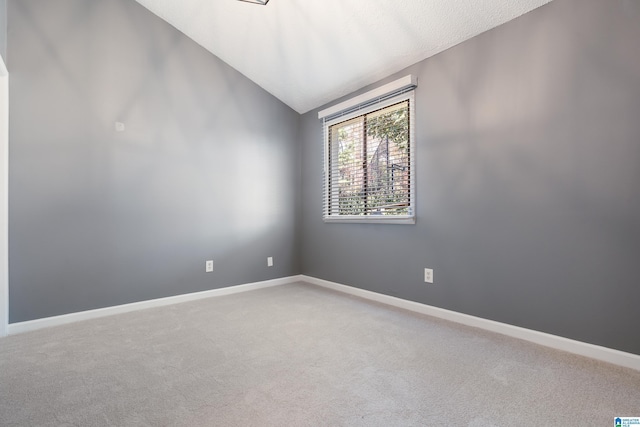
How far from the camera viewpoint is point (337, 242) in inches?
134

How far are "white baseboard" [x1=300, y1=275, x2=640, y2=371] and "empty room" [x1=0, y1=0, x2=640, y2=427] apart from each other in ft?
0.04

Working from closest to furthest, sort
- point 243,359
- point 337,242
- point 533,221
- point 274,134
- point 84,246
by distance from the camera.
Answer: point 243,359, point 533,221, point 84,246, point 337,242, point 274,134

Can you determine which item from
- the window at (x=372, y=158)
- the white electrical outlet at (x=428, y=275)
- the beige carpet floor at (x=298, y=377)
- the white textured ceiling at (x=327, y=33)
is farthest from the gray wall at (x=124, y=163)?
the white electrical outlet at (x=428, y=275)

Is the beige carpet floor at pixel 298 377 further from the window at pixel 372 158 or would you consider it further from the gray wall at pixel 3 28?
the gray wall at pixel 3 28

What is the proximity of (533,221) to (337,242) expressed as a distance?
192 centimetres

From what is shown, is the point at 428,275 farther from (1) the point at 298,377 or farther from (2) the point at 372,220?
(1) the point at 298,377

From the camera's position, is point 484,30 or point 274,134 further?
point 274,134

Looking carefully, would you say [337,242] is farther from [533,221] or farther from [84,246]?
[84,246]

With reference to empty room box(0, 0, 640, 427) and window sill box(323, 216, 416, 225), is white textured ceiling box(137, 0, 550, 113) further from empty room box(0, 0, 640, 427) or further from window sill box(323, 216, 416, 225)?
window sill box(323, 216, 416, 225)

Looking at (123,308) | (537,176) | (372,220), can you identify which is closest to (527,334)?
(537,176)

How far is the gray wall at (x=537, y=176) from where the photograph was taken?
1.66m

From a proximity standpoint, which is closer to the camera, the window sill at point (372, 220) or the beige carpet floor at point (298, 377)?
the beige carpet floor at point (298, 377)

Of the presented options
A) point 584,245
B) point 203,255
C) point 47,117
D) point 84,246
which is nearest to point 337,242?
point 203,255

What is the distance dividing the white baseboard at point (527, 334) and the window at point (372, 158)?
0.76 metres
